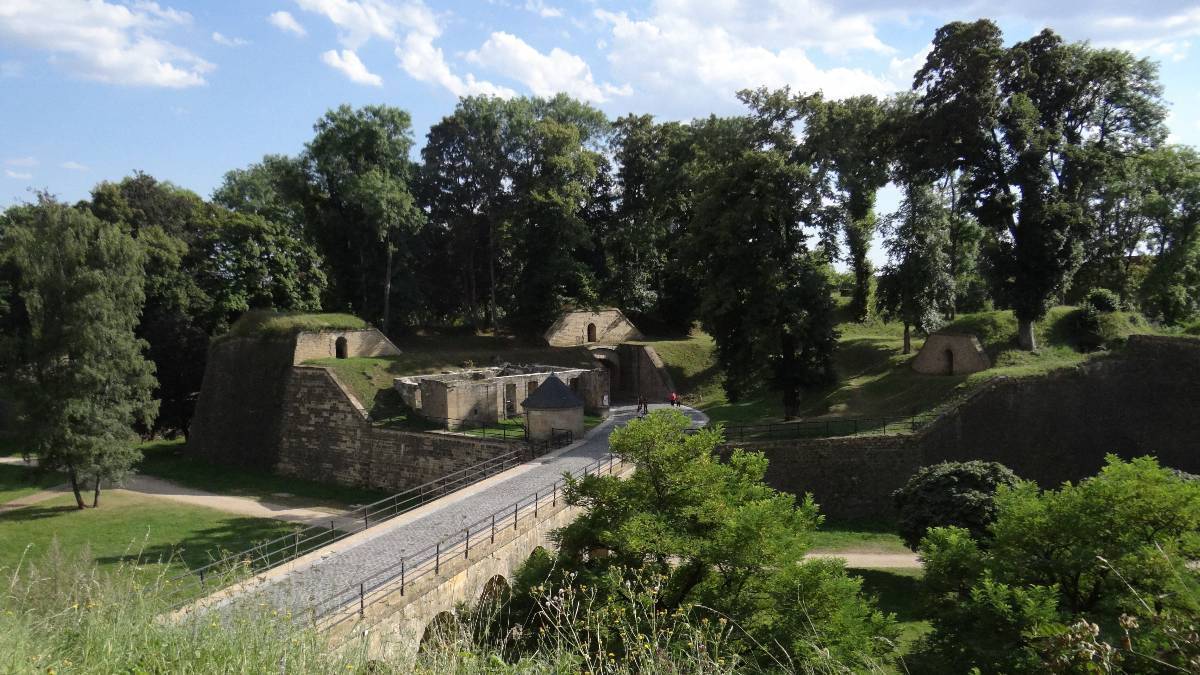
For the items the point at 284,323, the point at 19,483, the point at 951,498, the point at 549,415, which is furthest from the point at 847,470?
the point at 19,483

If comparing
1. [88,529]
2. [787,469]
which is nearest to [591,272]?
[787,469]

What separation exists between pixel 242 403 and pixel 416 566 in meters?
23.5

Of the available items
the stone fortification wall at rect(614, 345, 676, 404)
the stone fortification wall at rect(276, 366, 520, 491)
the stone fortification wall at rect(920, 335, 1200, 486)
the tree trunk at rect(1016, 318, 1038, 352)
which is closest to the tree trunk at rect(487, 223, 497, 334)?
the stone fortification wall at rect(614, 345, 676, 404)

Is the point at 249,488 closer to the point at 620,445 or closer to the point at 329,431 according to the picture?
the point at 329,431

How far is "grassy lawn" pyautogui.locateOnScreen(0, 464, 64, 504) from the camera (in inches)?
1072

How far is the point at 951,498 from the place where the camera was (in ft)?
58.0

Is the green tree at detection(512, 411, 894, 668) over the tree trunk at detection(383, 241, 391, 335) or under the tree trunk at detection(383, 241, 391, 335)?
under

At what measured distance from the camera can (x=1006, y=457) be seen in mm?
22594

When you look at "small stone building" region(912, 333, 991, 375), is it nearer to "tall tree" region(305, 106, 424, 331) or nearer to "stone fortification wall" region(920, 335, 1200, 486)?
"stone fortification wall" region(920, 335, 1200, 486)

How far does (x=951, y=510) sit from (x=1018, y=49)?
1810 cm

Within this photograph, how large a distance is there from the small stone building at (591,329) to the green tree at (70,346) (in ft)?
65.2

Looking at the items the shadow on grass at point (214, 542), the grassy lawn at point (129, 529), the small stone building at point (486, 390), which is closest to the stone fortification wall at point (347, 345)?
the small stone building at point (486, 390)

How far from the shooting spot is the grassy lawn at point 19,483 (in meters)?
27.2

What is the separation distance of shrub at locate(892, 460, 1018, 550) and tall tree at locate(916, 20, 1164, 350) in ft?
36.1
